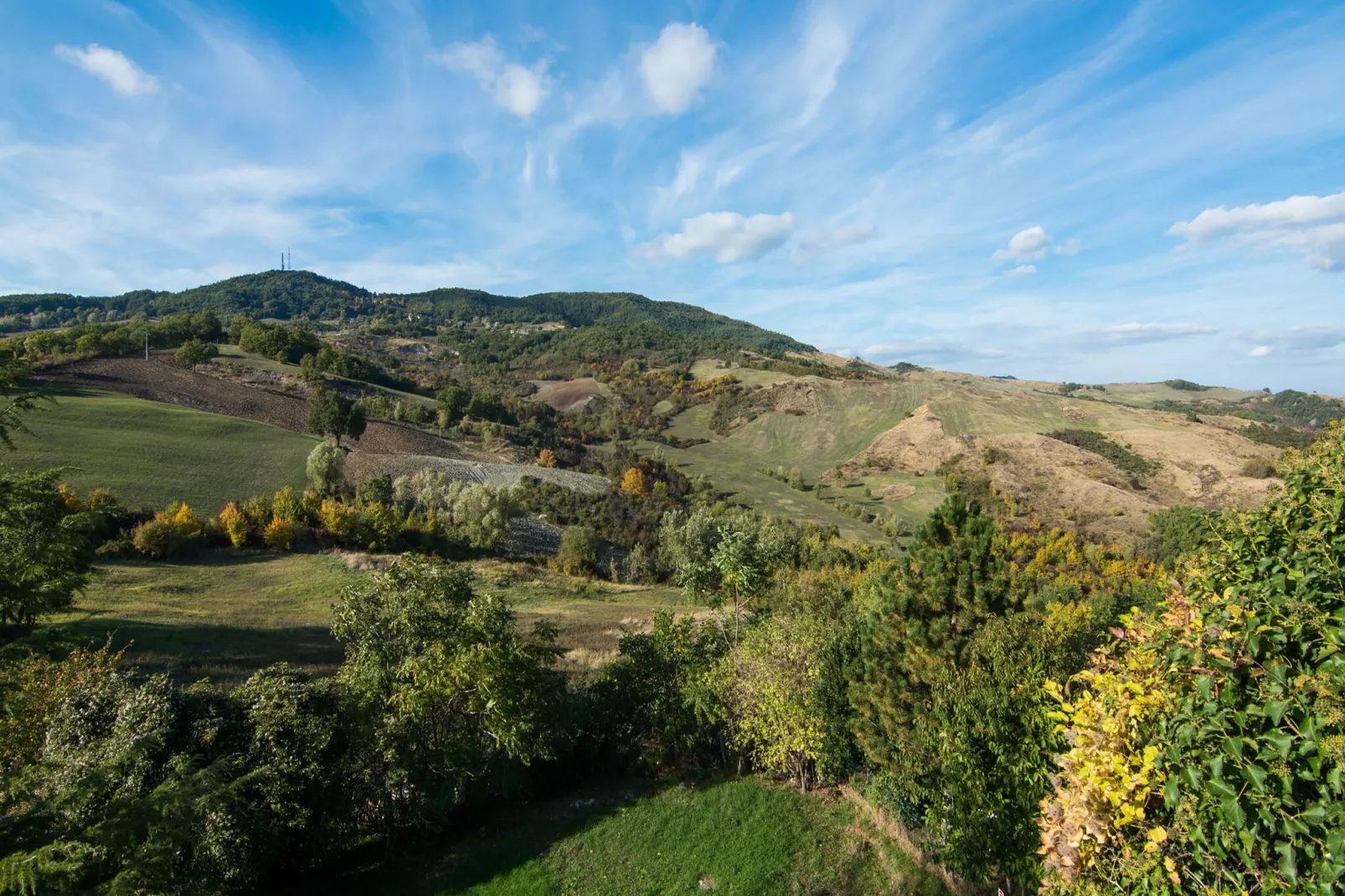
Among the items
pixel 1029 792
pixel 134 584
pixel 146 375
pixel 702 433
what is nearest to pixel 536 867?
pixel 1029 792

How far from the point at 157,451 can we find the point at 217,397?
73.2 feet

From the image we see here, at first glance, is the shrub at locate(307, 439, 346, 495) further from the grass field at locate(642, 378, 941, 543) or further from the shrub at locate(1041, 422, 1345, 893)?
the shrub at locate(1041, 422, 1345, 893)

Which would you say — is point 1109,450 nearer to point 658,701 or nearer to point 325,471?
point 658,701

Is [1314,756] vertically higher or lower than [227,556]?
higher

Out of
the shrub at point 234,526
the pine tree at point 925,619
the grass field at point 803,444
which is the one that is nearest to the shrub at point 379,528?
the shrub at point 234,526

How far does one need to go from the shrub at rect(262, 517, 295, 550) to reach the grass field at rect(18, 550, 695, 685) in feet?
5.39

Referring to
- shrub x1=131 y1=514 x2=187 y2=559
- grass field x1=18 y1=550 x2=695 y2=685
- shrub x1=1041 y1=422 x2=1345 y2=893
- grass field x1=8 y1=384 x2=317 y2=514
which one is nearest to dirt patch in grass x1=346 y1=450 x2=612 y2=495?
grass field x1=8 y1=384 x2=317 y2=514

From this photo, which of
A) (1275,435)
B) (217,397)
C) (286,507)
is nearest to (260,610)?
(286,507)

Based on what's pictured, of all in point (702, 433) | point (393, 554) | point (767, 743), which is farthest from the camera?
point (702, 433)

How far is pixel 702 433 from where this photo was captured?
126688 mm

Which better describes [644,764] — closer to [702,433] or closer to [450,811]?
[450,811]

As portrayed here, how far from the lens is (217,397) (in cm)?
7781

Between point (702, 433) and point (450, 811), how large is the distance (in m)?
110

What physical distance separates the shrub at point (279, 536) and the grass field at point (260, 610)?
64.6 inches
